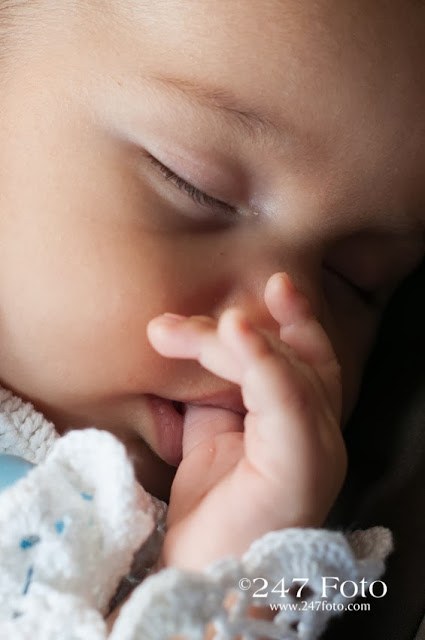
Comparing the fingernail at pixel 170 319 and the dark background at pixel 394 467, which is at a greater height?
the fingernail at pixel 170 319

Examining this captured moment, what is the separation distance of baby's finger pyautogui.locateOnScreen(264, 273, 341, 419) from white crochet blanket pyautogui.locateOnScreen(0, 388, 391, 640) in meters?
0.18

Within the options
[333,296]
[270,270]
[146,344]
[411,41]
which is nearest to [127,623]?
[146,344]

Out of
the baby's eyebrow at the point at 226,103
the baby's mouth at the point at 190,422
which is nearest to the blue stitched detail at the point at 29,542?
the baby's mouth at the point at 190,422

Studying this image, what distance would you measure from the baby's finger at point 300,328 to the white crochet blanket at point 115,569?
0.18m

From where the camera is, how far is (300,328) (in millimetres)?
811

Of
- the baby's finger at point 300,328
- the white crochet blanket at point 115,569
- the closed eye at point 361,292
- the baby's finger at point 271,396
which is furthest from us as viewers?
the closed eye at point 361,292

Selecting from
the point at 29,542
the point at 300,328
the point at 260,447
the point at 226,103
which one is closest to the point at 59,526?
the point at 29,542

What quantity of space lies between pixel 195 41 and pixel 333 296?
38 cm

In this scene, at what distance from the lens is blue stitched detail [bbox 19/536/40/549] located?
2.21 ft

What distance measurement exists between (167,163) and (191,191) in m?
0.04

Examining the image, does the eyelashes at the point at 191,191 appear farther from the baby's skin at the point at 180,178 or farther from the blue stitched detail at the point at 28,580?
the blue stitched detail at the point at 28,580

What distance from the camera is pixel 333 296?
101 centimetres

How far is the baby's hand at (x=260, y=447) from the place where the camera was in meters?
0.67

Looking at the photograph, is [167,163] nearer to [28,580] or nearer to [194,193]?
A: [194,193]
